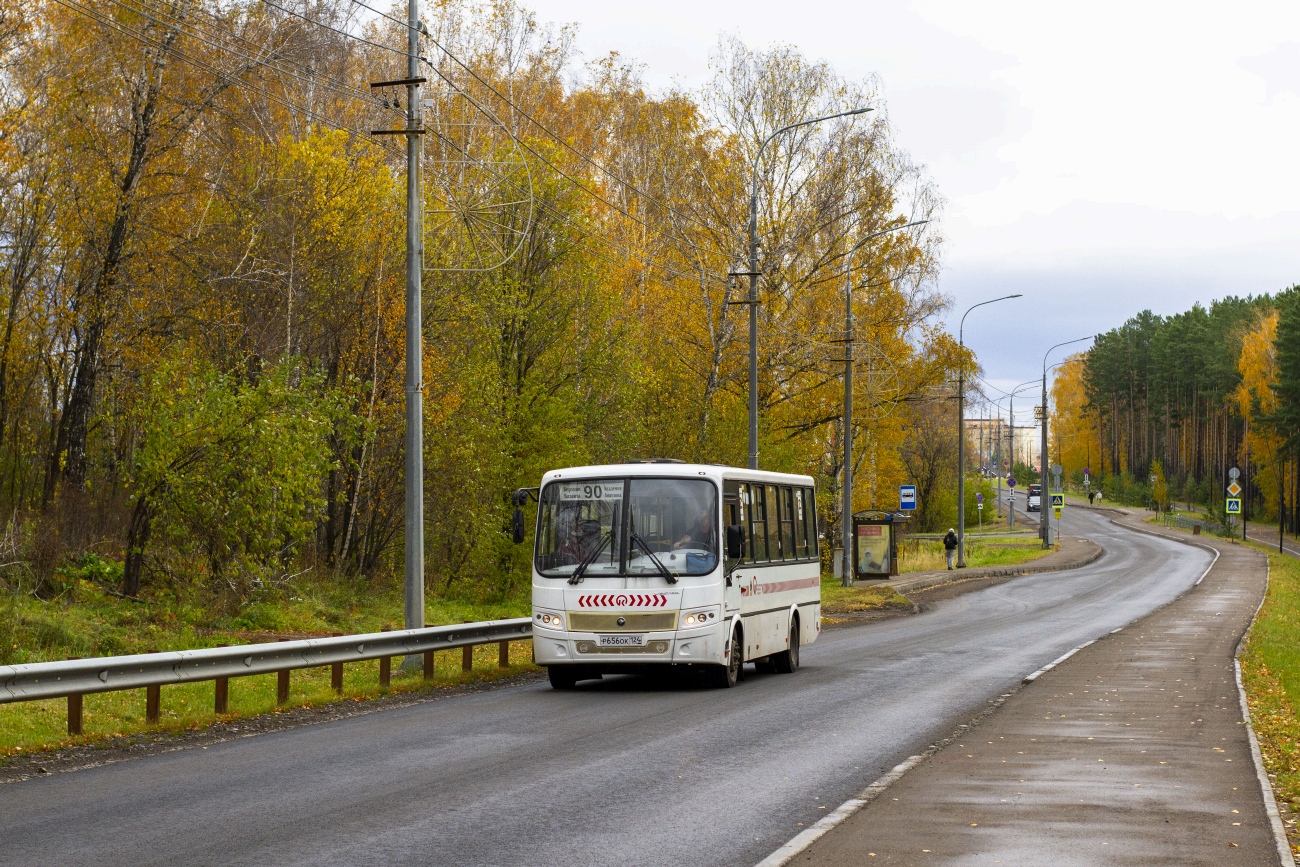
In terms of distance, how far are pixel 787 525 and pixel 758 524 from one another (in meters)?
1.75

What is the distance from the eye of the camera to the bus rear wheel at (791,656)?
20656 mm

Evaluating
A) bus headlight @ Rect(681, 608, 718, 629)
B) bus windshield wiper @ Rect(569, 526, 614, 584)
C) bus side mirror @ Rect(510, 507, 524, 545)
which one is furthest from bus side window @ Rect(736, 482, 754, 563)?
bus side mirror @ Rect(510, 507, 524, 545)

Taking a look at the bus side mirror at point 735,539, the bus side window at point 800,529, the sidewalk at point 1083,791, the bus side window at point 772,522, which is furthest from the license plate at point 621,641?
the bus side window at point 800,529

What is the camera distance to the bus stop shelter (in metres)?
46.7

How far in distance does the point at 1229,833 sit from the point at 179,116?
24006mm

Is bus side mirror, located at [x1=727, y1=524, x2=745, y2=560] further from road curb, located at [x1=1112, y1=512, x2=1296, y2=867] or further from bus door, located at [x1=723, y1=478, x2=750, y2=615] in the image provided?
road curb, located at [x1=1112, y1=512, x2=1296, y2=867]

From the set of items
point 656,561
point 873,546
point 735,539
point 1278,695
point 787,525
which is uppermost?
point 787,525

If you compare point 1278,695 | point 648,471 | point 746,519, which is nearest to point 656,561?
point 648,471

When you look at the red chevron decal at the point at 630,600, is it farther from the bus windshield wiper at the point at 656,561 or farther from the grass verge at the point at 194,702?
the grass verge at the point at 194,702

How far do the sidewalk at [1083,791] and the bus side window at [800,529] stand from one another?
4086mm

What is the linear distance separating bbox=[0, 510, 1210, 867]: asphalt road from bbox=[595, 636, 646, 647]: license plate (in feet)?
2.10

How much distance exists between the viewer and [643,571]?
17.5m

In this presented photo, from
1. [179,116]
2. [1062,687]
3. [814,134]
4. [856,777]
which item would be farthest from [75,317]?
[814,134]

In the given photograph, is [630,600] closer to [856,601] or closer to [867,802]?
[867,802]
